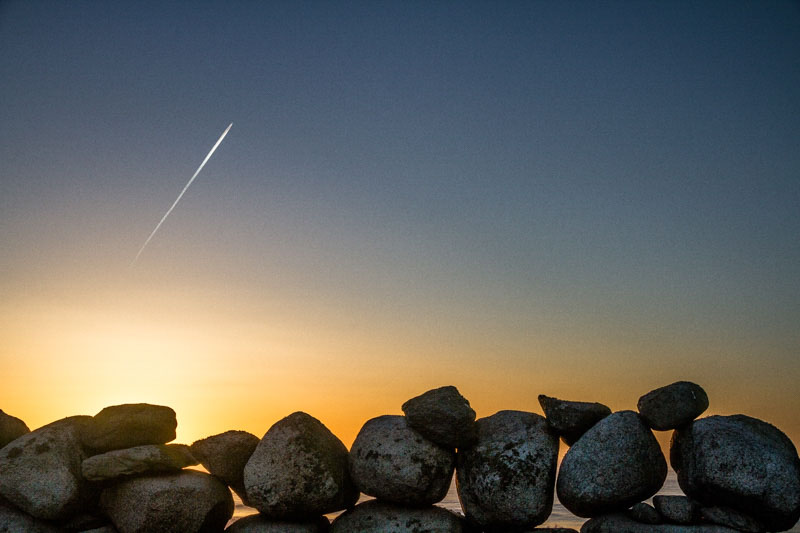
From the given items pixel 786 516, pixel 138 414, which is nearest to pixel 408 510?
pixel 138 414

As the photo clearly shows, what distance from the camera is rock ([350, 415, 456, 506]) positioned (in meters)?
12.1

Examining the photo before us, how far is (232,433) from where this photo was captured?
43.4 feet

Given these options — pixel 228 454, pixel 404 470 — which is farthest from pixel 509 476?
pixel 228 454

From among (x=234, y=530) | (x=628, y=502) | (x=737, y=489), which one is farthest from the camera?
(x=234, y=530)

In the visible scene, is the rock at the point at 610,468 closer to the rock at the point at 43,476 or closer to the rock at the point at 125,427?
the rock at the point at 125,427

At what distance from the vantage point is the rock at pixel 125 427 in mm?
12844

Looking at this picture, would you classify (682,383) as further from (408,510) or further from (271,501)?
(271,501)

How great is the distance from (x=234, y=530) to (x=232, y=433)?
6.29 ft

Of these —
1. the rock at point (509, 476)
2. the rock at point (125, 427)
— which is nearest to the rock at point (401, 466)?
the rock at point (509, 476)

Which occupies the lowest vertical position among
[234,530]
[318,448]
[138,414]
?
[234,530]

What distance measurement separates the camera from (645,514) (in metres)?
11.2

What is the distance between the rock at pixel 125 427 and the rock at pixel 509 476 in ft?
Answer: 20.9

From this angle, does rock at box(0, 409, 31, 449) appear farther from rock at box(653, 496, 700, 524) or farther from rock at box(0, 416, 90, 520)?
rock at box(653, 496, 700, 524)

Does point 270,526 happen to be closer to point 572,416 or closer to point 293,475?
point 293,475
